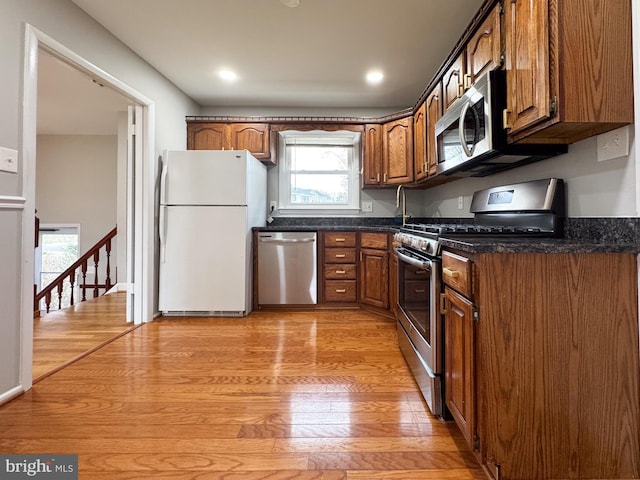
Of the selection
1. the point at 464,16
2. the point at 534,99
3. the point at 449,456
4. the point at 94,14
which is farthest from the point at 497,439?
the point at 94,14

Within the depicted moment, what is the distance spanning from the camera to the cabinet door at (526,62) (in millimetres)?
1232

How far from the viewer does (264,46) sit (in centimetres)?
260

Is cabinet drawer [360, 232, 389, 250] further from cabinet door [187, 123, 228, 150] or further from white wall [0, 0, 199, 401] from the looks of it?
white wall [0, 0, 199, 401]

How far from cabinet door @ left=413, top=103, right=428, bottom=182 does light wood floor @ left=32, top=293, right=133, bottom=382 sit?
2960 millimetres

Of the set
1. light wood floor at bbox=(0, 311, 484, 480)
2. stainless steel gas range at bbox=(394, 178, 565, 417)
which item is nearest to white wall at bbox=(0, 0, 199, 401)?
light wood floor at bbox=(0, 311, 484, 480)

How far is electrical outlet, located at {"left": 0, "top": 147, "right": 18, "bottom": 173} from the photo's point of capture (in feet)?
5.19

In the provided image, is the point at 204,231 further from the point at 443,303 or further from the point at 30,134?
the point at 443,303

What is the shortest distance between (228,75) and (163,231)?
163cm

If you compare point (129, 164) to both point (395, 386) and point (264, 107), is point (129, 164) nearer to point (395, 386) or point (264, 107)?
point (264, 107)

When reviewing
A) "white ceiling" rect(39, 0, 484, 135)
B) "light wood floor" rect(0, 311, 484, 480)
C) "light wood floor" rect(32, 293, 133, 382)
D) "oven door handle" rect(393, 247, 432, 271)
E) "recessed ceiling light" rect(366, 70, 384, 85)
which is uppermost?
"recessed ceiling light" rect(366, 70, 384, 85)

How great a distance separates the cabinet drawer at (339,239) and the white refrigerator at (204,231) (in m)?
0.83

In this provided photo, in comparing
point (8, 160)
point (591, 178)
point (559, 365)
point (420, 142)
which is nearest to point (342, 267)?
point (420, 142)

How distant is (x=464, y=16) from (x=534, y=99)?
137 cm

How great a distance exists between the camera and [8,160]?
1.61 m
